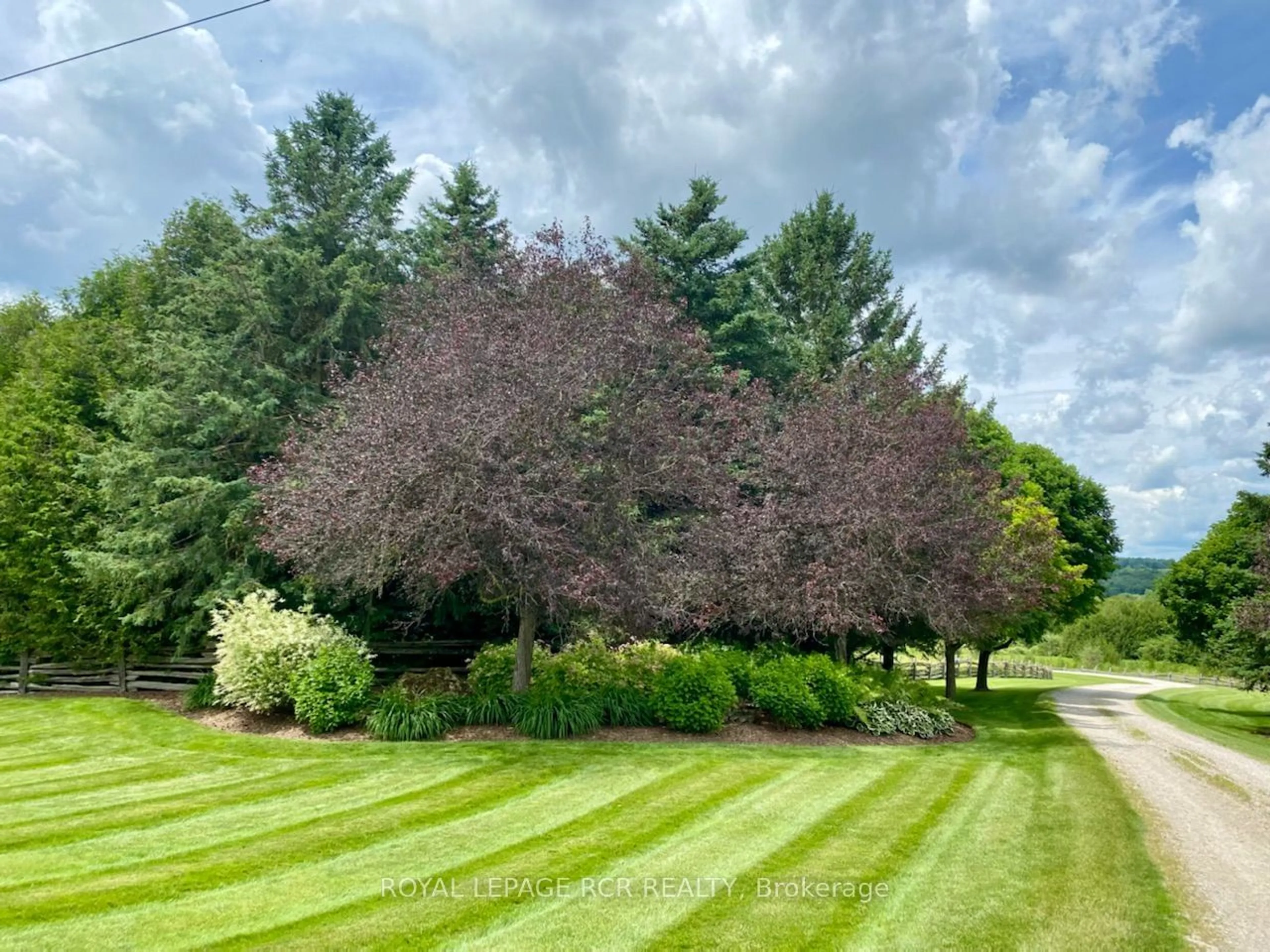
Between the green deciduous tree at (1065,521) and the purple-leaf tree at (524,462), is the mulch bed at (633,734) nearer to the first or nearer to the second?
the purple-leaf tree at (524,462)

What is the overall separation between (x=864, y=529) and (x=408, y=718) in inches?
310

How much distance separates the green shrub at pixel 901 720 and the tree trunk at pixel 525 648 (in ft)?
18.5

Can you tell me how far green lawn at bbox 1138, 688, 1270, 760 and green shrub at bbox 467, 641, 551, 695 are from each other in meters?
12.7

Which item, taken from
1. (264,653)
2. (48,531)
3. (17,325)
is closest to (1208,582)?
(264,653)

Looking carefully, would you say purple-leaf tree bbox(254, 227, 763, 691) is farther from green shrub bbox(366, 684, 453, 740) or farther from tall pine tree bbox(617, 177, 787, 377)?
tall pine tree bbox(617, 177, 787, 377)

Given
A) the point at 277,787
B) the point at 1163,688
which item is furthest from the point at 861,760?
the point at 1163,688

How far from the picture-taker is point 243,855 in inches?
224

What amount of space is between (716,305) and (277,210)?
10842 millimetres

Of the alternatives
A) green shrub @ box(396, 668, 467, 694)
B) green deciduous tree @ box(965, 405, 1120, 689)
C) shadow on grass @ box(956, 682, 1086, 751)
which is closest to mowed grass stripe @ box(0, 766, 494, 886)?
green shrub @ box(396, 668, 467, 694)

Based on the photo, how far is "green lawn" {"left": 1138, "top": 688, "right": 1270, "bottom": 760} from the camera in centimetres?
1571

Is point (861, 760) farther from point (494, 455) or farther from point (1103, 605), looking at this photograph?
point (1103, 605)

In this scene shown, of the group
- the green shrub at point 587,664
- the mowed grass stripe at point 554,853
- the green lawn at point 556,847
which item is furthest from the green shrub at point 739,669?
the mowed grass stripe at point 554,853

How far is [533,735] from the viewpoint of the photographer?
10828 millimetres

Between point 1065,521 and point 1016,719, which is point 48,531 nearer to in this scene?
point 1016,719
